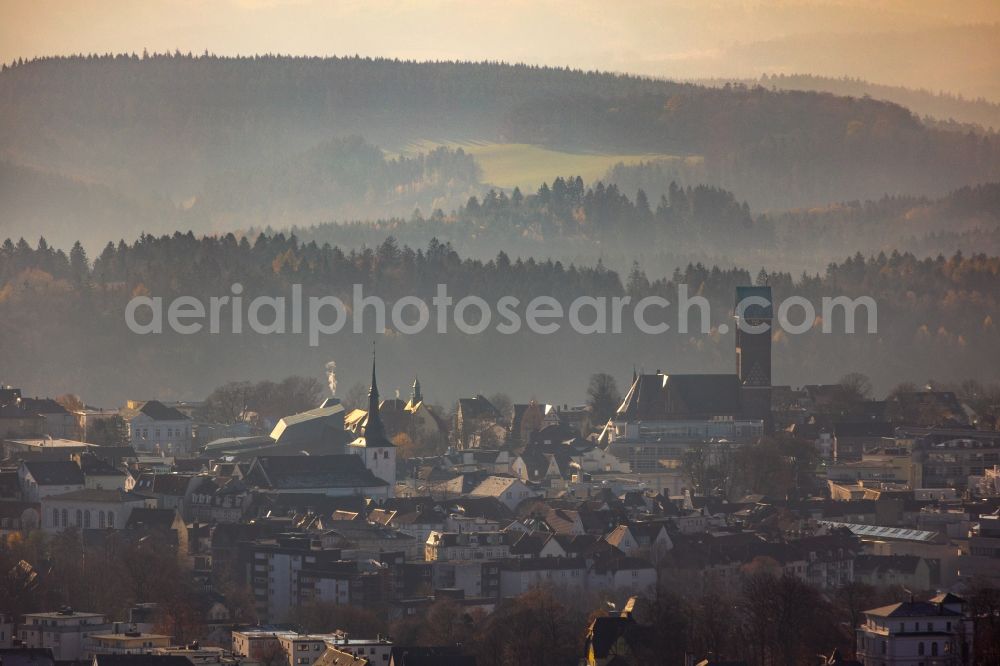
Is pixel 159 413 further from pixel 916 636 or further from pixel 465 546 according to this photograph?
pixel 916 636

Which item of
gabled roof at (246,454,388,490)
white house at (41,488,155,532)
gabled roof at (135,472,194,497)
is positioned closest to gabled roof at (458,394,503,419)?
gabled roof at (246,454,388,490)

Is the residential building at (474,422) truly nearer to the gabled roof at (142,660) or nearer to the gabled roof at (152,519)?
the gabled roof at (152,519)

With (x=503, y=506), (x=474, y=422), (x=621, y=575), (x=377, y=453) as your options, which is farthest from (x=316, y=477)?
(x=474, y=422)

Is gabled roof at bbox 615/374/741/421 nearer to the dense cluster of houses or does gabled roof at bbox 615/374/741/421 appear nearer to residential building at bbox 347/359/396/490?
the dense cluster of houses

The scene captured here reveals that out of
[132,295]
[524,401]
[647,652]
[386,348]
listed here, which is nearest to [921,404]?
[524,401]

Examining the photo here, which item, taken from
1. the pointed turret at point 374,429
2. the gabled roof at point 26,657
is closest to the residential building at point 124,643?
the gabled roof at point 26,657

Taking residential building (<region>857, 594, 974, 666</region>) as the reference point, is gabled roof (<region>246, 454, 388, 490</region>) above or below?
above

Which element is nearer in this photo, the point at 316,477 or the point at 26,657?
the point at 26,657
